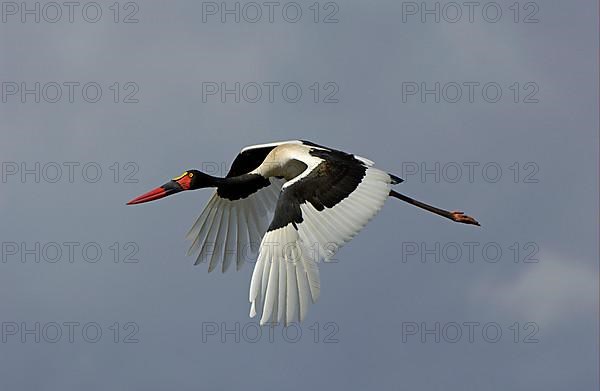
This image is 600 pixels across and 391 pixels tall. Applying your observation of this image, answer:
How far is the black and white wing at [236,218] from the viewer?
23.4m

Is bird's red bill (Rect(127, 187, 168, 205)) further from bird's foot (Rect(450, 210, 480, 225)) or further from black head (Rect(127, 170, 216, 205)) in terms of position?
bird's foot (Rect(450, 210, 480, 225))

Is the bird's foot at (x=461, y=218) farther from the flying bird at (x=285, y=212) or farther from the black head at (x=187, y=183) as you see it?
the black head at (x=187, y=183)

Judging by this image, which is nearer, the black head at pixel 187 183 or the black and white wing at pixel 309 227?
the black and white wing at pixel 309 227

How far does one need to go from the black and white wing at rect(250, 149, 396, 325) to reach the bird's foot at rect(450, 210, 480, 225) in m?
4.75

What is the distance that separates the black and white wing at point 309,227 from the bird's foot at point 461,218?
4754 millimetres

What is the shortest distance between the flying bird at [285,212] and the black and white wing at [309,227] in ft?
0.05

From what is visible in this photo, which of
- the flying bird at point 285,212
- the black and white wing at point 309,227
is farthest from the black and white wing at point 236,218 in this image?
the black and white wing at point 309,227

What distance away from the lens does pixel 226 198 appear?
2375cm

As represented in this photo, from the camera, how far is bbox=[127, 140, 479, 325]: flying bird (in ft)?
56.4

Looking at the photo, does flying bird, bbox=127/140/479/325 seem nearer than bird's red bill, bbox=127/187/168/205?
Yes

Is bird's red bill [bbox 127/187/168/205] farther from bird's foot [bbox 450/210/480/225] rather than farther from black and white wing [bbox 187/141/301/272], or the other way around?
bird's foot [bbox 450/210/480/225]

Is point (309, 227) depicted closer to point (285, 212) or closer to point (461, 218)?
point (285, 212)

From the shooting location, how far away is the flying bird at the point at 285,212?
17.2 metres

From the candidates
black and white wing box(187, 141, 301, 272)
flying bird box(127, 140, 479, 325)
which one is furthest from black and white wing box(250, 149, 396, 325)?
black and white wing box(187, 141, 301, 272)
